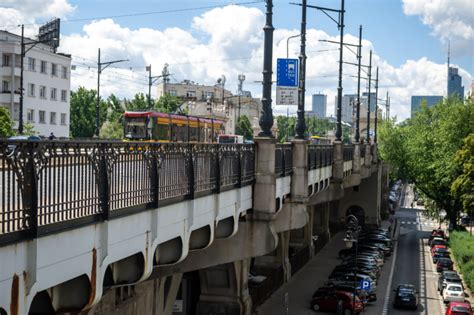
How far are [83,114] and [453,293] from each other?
63752 millimetres

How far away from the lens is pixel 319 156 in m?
34.2

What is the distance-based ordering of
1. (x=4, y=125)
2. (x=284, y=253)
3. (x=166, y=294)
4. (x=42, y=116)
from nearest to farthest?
(x=166, y=294) < (x=4, y=125) < (x=284, y=253) < (x=42, y=116)

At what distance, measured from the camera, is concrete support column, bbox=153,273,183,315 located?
24698 millimetres

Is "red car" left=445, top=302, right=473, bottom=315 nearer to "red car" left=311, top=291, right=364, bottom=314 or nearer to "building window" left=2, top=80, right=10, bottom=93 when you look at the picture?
"red car" left=311, top=291, right=364, bottom=314

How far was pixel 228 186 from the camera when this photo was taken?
17.3m

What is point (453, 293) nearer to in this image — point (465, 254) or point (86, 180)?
point (465, 254)

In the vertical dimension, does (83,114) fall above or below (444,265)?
above

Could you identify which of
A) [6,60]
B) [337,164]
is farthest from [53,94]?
[337,164]

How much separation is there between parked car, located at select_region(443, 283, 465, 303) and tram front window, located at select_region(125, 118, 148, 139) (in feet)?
63.2

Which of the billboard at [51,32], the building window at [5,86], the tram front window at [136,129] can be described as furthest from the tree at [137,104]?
the tram front window at [136,129]

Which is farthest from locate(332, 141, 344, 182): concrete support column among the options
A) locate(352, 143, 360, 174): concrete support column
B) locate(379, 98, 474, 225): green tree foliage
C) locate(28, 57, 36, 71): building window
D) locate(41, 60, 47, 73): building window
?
locate(41, 60, 47, 73): building window

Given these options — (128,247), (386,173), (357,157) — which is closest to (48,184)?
(128,247)

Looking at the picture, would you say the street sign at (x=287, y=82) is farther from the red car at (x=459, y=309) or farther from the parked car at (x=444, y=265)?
the parked car at (x=444, y=265)

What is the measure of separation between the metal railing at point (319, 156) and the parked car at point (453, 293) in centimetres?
1003
